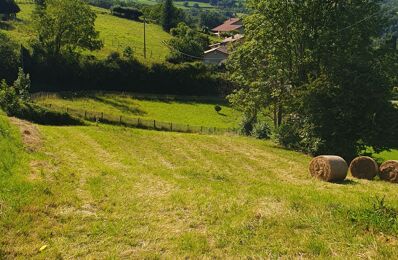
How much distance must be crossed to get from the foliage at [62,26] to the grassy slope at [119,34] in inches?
134

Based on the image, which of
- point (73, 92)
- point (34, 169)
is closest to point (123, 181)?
point (34, 169)

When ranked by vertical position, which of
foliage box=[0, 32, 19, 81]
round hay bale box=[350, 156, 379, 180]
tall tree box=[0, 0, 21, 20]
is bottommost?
round hay bale box=[350, 156, 379, 180]

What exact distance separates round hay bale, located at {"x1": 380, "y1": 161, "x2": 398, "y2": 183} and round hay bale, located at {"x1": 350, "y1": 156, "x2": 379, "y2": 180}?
361mm

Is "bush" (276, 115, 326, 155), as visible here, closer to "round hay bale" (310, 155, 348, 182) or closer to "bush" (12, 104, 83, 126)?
"round hay bale" (310, 155, 348, 182)

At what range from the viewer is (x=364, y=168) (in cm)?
2320

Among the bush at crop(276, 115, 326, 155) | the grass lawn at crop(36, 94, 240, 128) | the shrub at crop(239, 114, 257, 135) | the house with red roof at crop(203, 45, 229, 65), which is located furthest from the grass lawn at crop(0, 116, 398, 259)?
the house with red roof at crop(203, 45, 229, 65)

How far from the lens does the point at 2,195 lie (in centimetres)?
1287

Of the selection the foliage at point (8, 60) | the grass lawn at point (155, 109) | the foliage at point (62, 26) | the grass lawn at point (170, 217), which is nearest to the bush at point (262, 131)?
the grass lawn at point (155, 109)

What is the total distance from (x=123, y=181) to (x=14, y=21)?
8185 centimetres

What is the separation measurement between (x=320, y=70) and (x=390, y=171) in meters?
15.3

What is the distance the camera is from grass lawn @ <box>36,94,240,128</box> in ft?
186

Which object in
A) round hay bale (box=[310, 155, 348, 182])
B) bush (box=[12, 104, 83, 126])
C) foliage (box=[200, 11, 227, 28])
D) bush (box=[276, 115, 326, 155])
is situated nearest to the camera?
round hay bale (box=[310, 155, 348, 182])

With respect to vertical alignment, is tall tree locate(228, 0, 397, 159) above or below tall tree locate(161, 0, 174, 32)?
below

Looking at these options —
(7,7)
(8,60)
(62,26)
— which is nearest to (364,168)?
(8,60)
